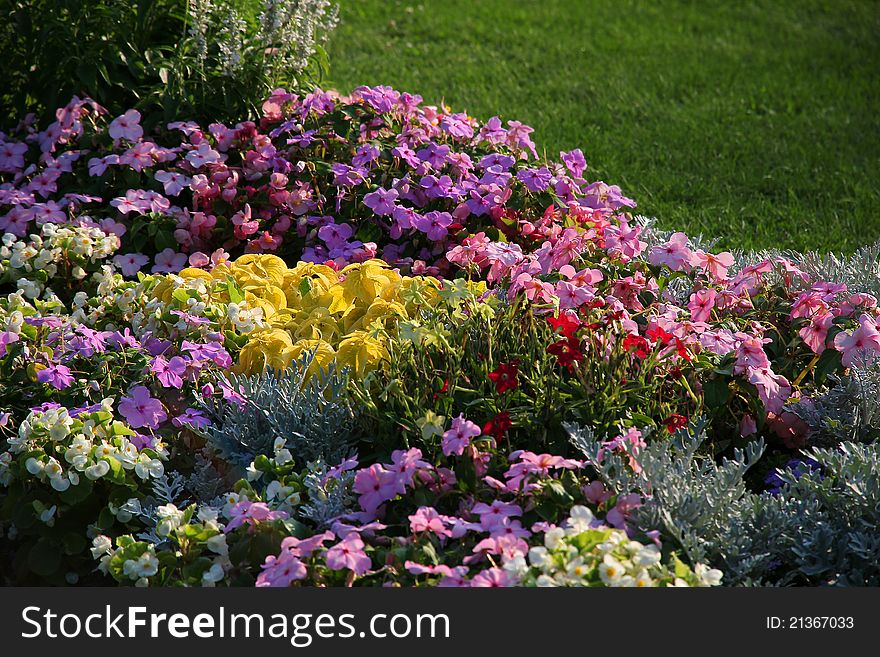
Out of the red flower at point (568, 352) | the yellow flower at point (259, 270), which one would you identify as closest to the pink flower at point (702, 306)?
the red flower at point (568, 352)

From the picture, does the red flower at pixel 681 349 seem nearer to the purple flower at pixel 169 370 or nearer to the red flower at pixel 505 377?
the red flower at pixel 505 377

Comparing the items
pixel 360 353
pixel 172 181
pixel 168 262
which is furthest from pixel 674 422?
pixel 172 181

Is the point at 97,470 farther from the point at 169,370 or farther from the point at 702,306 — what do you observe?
the point at 702,306

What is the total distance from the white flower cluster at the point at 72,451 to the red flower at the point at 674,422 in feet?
4.09

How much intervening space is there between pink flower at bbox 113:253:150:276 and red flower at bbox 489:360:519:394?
173cm

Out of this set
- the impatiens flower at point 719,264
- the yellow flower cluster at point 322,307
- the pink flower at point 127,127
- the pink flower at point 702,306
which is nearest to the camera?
the yellow flower cluster at point 322,307

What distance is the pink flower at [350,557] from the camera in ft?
6.63

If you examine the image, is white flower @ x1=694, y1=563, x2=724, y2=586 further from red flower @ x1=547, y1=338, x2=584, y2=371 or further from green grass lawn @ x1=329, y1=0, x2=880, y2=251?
green grass lawn @ x1=329, y1=0, x2=880, y2=251

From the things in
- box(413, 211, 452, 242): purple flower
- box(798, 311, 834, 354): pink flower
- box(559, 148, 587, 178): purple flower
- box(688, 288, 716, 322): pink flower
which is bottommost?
box(798, 311, 834, 354): pink flower

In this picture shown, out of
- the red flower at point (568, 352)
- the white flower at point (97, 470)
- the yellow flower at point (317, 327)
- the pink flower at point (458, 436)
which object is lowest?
the white flower at point (97, 470)

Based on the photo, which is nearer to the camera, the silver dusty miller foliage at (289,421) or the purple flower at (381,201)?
the silver dusty miller foliage at (289,421)

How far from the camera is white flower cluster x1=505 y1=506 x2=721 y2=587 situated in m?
1.94

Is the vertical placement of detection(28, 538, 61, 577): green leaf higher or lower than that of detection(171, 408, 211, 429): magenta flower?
lower

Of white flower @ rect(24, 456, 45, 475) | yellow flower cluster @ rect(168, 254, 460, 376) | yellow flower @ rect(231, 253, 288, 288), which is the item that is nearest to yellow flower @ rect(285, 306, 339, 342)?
yellow flower cluster @ rect(168, 254, 460, 376)
